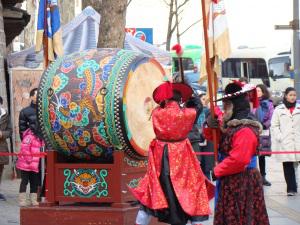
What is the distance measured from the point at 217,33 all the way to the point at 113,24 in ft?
19.0

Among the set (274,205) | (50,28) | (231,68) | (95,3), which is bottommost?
(274,205)

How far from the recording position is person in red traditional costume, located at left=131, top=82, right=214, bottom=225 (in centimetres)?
713

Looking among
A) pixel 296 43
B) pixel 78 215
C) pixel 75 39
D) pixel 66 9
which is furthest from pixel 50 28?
pixel 66 9

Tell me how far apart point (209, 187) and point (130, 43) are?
940 centimetres

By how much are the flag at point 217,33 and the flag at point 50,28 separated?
355 cm

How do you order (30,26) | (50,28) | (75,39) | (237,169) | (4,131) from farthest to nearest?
(30,26) → (75,39) → (4,131) → (50,28) → (237,169)

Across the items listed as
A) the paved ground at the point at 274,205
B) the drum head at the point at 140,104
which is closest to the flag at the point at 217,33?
the drum head at the point at 140,104

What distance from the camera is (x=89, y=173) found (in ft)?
28.1

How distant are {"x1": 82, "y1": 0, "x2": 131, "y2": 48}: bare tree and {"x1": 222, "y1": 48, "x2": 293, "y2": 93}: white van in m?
28.3

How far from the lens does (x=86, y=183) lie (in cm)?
857

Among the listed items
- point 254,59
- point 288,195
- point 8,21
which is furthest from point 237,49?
point 288,195

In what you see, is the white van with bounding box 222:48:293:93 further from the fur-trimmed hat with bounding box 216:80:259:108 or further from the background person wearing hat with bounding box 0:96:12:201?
the fur-trimmed hat with bounding box 216:80:259:108

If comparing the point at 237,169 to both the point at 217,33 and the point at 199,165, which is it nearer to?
the point at 199,165

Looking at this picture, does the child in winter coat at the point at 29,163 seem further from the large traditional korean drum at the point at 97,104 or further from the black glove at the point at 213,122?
the black glove at the point at 213,122
